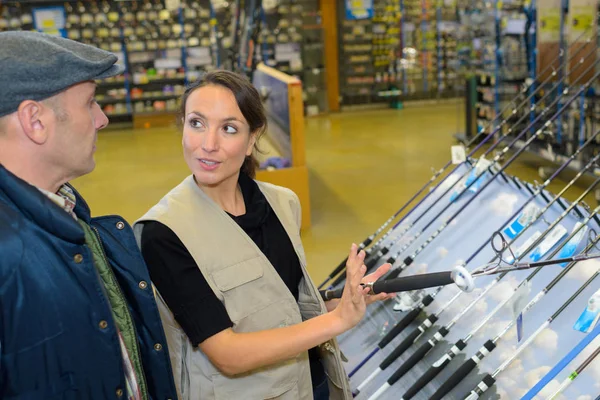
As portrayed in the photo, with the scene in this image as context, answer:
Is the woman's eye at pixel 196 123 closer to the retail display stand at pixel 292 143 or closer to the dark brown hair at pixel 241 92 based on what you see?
the dark brown hair at pixel 241 92

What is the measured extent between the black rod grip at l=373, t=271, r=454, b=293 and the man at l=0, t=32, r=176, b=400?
0.60m

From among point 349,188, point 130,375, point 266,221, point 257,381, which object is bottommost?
point 349,188

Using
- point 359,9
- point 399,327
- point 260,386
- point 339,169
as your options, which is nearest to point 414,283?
point 260,386

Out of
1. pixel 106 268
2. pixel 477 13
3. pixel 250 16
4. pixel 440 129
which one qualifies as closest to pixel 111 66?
pixel 106 268

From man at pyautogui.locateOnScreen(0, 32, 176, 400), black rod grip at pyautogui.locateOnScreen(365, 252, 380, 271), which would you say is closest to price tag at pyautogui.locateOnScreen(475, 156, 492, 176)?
black rod grip at pyautogui.locateOnScreen(365, 252, 380, 271)

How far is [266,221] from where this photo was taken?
5.71 ft

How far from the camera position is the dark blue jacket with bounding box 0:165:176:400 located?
1136 mm

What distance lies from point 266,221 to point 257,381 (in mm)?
394

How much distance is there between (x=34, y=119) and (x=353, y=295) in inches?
28.7

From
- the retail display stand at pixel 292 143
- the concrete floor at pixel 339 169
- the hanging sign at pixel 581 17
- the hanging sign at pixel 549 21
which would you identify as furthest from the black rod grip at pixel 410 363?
the hanging sign at pixel 549 21

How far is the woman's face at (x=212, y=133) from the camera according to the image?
166cm

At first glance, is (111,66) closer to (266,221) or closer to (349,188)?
(266,221)

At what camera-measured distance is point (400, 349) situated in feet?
9.50

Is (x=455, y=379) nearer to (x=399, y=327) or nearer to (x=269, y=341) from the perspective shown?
(x=399, y=327)
